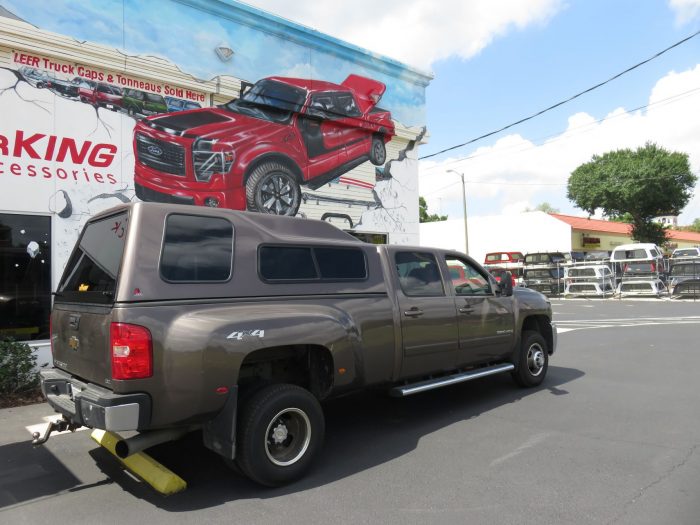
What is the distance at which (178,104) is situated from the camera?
9367mm

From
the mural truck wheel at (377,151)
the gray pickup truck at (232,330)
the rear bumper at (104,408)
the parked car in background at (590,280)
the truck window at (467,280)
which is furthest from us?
the parked car in background at (590,280)

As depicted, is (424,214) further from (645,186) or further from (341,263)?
(341,263)

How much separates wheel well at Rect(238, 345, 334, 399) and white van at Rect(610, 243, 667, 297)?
910 inches

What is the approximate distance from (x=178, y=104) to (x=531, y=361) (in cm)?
729

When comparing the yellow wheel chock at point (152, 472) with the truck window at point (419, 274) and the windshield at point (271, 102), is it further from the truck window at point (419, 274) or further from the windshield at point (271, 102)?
the windshield at point (271, 102)

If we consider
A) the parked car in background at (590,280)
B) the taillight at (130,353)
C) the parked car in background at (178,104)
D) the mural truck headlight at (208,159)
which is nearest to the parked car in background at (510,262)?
the parked car in background at (590,280)

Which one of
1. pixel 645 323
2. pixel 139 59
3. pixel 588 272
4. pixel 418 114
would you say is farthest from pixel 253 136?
pixel 588 272

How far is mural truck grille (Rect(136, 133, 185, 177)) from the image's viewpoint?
29.5 ft

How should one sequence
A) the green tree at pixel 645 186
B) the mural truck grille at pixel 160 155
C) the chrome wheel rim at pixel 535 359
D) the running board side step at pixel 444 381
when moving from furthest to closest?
the green tree at pixel 645 186
the mural truck grille at pixel 160 155
the chrome wheel rim at pixel 535 359
the running board side step at pixel 444 381

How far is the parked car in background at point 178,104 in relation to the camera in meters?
9.27

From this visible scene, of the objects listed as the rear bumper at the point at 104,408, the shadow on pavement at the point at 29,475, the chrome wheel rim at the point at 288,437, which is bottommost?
the shadow on pavement at the point at 29,475

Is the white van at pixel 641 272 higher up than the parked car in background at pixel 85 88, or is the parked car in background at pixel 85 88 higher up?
the parked car in background at pixel 85 88

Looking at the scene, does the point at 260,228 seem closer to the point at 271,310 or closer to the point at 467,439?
the point at 271,310

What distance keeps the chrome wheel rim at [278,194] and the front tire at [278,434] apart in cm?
689
